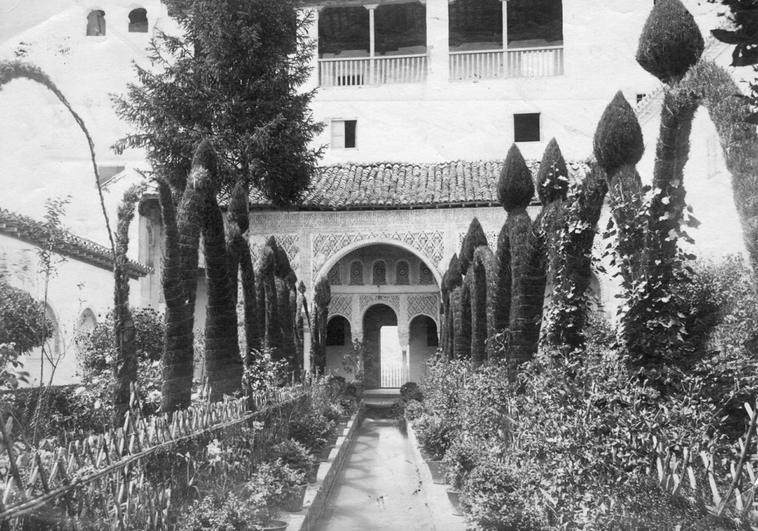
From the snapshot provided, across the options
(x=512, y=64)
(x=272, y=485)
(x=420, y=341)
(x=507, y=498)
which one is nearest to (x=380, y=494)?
(x=272, y=485)

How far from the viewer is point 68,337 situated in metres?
13.1

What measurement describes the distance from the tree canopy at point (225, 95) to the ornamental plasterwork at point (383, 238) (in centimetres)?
244

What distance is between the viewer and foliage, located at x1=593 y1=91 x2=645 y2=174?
5469mm

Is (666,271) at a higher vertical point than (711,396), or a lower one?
higher

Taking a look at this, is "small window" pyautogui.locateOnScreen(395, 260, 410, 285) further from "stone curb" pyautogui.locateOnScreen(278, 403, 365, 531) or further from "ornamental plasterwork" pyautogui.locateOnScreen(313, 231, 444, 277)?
"stone curb" pyautogui.locateOnScreen(278, 403, 365, 531)

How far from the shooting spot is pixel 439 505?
7.50 m

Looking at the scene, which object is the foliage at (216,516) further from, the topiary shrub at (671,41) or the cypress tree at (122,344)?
the topiary shrub at (671,41)

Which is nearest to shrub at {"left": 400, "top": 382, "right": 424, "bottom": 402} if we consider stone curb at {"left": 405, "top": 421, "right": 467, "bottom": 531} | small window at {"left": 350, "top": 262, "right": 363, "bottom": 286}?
small window at {"left": 350, "top": 262, "right": 363, "bottom": 286}

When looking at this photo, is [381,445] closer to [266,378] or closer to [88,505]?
[266,378]

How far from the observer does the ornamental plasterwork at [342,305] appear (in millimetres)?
21844

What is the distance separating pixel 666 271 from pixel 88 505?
3.78m

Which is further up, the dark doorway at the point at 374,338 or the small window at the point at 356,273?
the small window at the point at 356,273

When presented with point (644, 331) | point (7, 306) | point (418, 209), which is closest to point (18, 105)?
point (7, 306)

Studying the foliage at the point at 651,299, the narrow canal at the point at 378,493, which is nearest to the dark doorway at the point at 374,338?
the narrow canal at the point at 378,493
